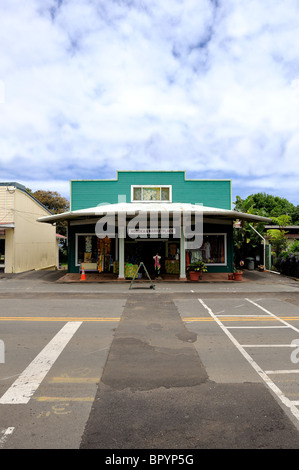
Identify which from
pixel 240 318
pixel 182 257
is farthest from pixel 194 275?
pixel 240 318

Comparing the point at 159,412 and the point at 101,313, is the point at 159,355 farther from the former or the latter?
the point at 101,313

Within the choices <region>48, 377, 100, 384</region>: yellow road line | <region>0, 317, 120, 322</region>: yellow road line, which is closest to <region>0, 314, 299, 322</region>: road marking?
<region>0, 317, 120, 322</region>: yellow road line

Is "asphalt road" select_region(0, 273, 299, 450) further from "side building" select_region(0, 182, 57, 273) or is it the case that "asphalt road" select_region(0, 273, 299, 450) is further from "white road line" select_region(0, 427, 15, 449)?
"side building" select_region(0, 182, 57, 273)

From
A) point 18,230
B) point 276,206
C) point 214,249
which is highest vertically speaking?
point 276,206

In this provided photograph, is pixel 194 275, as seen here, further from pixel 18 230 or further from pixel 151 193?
pixel 18 230

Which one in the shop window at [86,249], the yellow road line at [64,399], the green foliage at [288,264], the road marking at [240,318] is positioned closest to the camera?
the yellow road line at [64,399]

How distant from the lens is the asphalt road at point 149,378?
144 inches

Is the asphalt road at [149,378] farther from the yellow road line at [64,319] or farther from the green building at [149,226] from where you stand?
the green building at [149,226]

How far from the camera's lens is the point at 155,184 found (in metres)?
22.5

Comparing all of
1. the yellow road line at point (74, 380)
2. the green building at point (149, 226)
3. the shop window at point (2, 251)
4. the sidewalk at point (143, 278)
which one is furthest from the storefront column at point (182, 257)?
the yellow road line at point (74, 380)

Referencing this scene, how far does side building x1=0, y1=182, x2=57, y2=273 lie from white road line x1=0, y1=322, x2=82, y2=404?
17.2 m

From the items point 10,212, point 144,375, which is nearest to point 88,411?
point 144,375

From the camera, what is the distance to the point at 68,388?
4.83 m

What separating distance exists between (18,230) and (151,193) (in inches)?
402
